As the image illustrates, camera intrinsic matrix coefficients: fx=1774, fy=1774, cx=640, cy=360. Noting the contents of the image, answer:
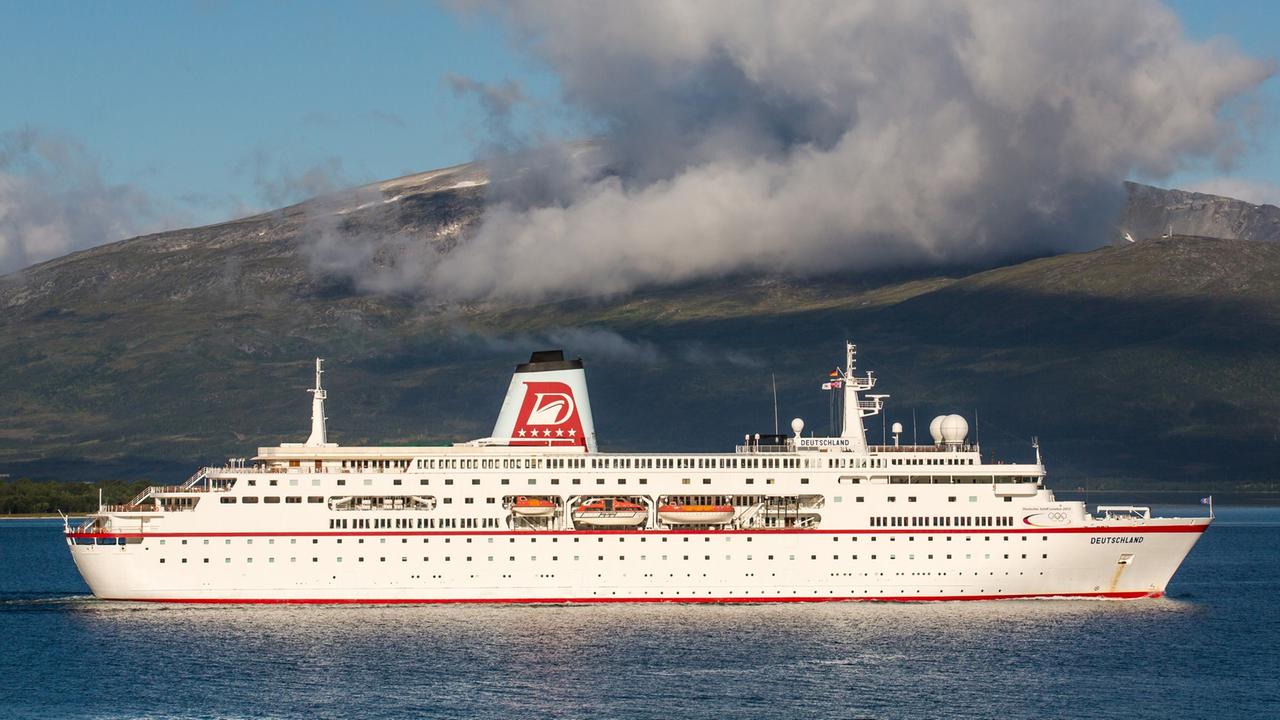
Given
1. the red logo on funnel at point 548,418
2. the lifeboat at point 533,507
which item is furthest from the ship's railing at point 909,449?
the lifeboat at point 533,507

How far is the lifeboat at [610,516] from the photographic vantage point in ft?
197

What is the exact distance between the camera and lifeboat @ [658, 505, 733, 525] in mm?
60188

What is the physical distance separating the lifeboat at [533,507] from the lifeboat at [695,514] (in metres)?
3.77

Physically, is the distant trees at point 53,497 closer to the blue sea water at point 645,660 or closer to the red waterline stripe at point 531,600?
the blue sea water at point 645,660

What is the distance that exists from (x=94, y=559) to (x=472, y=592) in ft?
41.8

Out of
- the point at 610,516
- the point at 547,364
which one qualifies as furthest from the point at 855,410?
the point at 547,364

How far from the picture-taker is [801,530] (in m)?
59.6

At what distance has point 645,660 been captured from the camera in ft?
161

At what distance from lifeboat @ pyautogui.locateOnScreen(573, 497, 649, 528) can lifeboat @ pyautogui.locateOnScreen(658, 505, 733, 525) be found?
765 mm

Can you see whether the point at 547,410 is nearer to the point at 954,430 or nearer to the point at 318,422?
the point at 318,422

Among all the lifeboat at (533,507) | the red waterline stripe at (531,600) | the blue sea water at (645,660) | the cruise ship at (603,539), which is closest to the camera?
the blue sea water at (645,660)

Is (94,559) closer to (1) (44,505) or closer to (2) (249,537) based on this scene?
(2) (249,537)

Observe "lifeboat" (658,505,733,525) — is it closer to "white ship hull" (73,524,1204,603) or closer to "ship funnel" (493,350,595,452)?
"white ship hull" (73,524,1204,603)

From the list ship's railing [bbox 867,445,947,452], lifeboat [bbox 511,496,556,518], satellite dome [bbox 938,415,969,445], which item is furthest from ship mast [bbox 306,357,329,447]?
satellite dome [bbox 938,415,969,445]
